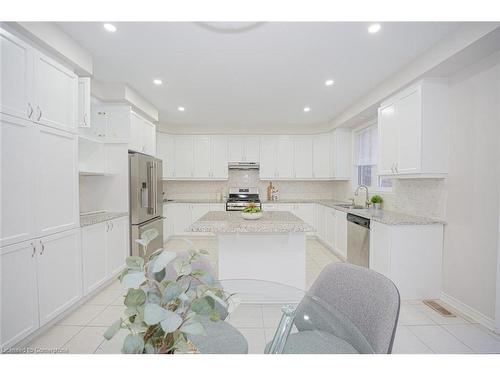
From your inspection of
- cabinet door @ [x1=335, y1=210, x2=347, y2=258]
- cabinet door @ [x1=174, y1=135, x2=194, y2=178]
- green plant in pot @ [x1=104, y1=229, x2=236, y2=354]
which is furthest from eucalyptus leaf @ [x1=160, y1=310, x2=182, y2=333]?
cabinet door @ [x1=174, y1=135, x2=194, y2=178]

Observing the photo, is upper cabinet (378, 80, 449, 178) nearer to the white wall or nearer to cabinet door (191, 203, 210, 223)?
the white wall

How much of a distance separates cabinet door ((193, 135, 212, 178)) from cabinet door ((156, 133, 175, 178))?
1.70 feet

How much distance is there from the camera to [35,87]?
1.94 m

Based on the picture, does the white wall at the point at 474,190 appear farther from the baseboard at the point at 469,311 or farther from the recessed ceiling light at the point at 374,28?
the recessed ceiling light at the point at 374,28

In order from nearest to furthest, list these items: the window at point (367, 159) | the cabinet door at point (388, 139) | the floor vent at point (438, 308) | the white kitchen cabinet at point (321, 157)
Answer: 1. the floor vent at point (438, 308)
2. the cabinet door at point (388, 139)
3. the window at point (367, 159)
4. the white kitchen cabinet at point (321, 157)

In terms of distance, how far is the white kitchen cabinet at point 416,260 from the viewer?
8.71ft

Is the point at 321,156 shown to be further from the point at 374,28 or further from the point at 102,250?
the point at 102,250

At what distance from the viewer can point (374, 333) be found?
3.63 ft

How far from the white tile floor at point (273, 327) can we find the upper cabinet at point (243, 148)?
3.80 meters

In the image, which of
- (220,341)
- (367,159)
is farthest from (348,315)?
(367,159)

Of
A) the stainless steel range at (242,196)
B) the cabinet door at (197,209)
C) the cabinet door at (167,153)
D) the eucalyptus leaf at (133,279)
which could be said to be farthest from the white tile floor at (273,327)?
the cabinet door at (167,153)
